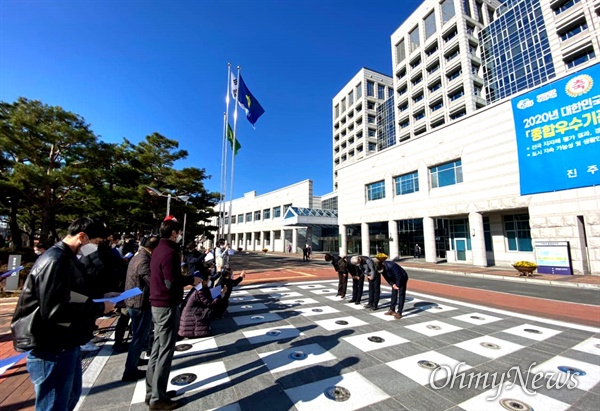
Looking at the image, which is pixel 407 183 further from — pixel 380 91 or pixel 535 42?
pixel 380 91

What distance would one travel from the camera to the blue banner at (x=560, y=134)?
13.2 metres

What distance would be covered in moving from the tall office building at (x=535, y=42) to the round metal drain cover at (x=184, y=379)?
34.5 metres

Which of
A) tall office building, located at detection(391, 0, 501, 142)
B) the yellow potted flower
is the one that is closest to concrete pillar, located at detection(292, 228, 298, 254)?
tall office building, located at detection(391, 0, 501, 142)

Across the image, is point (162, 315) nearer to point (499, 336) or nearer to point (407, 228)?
point (499, 336)

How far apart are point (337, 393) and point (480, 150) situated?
69.7ft

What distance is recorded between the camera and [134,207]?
1920 centimetres

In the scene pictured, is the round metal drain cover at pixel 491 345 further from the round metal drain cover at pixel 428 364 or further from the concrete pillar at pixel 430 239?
the concrete pillar at pixel 430 239

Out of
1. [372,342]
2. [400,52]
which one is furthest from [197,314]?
[400,52]

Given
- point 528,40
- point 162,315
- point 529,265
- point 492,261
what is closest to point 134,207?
point 162,315

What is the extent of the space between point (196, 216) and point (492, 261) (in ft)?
83.9

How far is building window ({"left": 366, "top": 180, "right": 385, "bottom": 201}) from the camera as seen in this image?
88.6 ft

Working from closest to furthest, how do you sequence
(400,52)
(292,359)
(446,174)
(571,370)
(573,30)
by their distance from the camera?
(571,370)
(292,359)
(446,174)
(573,30)
(400,52)

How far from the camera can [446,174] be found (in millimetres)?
21172

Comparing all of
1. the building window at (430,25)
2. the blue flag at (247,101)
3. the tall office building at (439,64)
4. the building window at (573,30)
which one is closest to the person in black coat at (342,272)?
the blue flag at (247,101)
